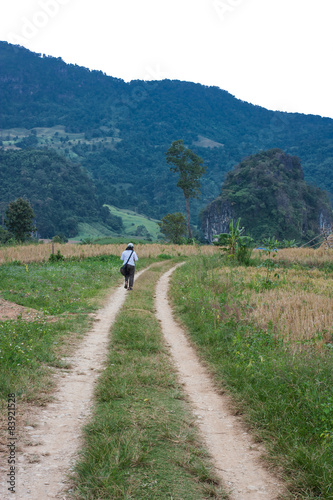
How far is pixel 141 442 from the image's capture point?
4020 millimetres

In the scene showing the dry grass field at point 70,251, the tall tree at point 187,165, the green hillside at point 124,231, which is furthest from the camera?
the green hillside at point 124,231

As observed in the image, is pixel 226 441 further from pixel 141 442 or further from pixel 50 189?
pixel 50 189

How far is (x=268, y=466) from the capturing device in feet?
12.8

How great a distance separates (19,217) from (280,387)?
164 ft

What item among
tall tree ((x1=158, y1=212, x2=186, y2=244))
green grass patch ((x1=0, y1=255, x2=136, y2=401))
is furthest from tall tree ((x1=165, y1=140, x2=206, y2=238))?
green grass patch ((x1=0, y1=255, x2=136, y2=401))

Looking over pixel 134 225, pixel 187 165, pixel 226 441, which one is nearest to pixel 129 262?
pixel 226 441

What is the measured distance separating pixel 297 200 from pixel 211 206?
23.7 meters

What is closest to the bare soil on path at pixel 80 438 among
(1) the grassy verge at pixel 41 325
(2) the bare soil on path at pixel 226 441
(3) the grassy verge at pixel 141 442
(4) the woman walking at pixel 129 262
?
(2) the bare soil on path at pixel 226 441

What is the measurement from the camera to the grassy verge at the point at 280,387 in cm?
375

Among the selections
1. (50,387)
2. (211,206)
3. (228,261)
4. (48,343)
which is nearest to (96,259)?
(228,261)

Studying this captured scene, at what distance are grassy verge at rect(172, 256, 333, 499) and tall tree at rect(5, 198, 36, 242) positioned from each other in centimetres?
4528

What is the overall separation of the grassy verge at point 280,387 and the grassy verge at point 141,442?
2.81ft

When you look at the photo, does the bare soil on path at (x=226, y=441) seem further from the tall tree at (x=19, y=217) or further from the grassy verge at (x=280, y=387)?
the tall tree at (x=19, y=217)

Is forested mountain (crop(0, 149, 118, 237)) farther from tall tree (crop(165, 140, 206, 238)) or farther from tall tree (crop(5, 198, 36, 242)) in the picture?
tall tree (crop(5, 198, 36, 242))
